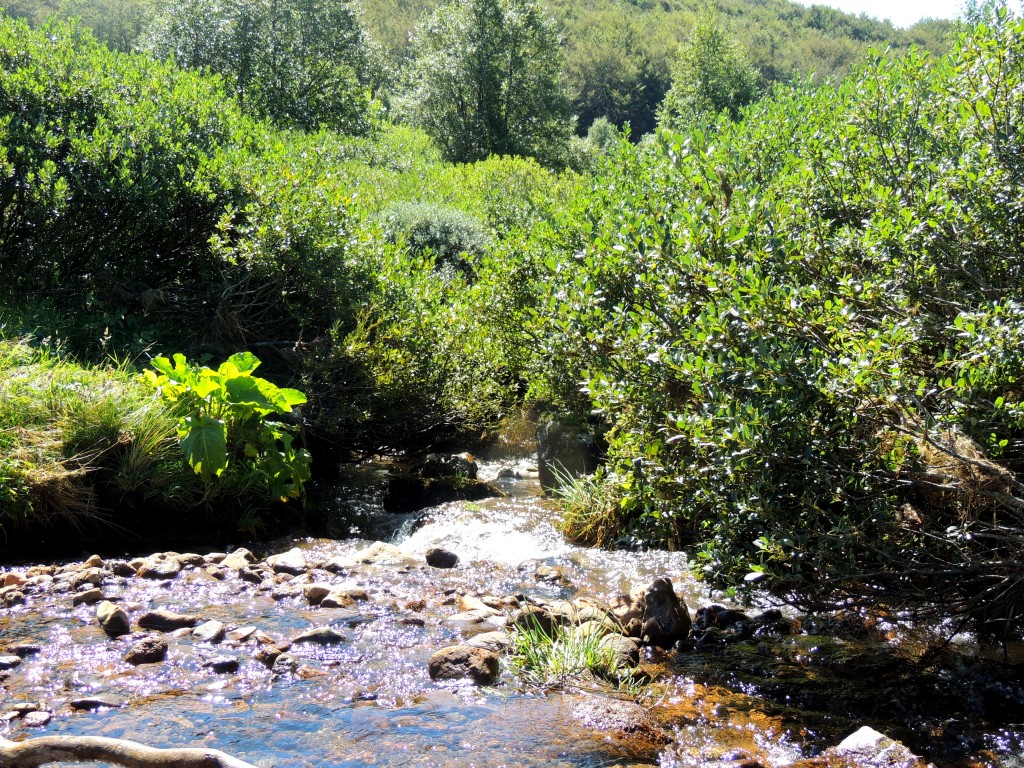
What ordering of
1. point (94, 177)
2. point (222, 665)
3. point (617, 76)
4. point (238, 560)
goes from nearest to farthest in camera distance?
point (222, 665), point (238, 560), point (94, 177), point (617, 76)

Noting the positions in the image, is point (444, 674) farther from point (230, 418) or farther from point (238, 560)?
point (230, 418)

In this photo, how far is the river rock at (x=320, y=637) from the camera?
15.6 ft

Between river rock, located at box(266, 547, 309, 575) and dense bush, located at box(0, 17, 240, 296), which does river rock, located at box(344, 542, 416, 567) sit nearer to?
river rock, located at box(266, 547, 309, 575)

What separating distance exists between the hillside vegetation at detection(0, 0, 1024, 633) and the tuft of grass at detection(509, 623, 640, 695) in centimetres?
94

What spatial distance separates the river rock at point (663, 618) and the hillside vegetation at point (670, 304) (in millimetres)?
407

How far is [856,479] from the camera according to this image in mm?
4434

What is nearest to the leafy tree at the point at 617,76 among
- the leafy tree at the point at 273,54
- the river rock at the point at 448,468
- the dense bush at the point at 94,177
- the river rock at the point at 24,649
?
the leafy tree at the point at 273,54

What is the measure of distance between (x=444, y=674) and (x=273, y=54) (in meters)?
24.1

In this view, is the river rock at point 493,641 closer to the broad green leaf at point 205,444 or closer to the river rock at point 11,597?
the river rock at point 11,597

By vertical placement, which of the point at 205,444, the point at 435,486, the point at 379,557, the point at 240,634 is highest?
the point at 205,444

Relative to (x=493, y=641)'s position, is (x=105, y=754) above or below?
above

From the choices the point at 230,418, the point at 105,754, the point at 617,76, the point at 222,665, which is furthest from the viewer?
the point at 617,76

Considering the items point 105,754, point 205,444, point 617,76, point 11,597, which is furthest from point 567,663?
→ point 617,76

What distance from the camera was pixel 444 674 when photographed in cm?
439
